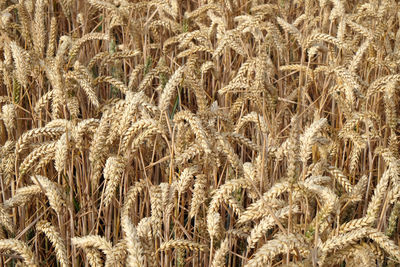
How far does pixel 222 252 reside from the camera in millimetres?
1221

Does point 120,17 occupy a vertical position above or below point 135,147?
above

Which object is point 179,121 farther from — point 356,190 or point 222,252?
point 356,190

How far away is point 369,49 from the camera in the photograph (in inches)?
94.7

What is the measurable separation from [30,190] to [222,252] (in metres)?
0.64

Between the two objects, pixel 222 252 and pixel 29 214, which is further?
pixel 29 214

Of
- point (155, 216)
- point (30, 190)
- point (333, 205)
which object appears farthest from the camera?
point (30, 190)

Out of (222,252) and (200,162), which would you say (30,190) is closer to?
(200,162)

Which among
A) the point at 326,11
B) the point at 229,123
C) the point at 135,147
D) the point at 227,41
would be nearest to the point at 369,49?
the point at 326,11

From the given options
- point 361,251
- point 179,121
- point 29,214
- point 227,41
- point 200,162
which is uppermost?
point 227,41

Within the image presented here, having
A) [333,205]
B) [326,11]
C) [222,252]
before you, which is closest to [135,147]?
[222,252]

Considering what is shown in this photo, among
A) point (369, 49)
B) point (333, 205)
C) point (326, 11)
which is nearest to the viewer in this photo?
point (333, 205)

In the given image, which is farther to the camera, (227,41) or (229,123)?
(227,41)

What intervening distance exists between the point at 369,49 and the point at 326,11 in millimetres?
570

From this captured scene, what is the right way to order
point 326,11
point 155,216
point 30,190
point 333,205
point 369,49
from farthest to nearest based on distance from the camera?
point 326,11
point 369,49
point 30,190
point 155,216
point 333,205
